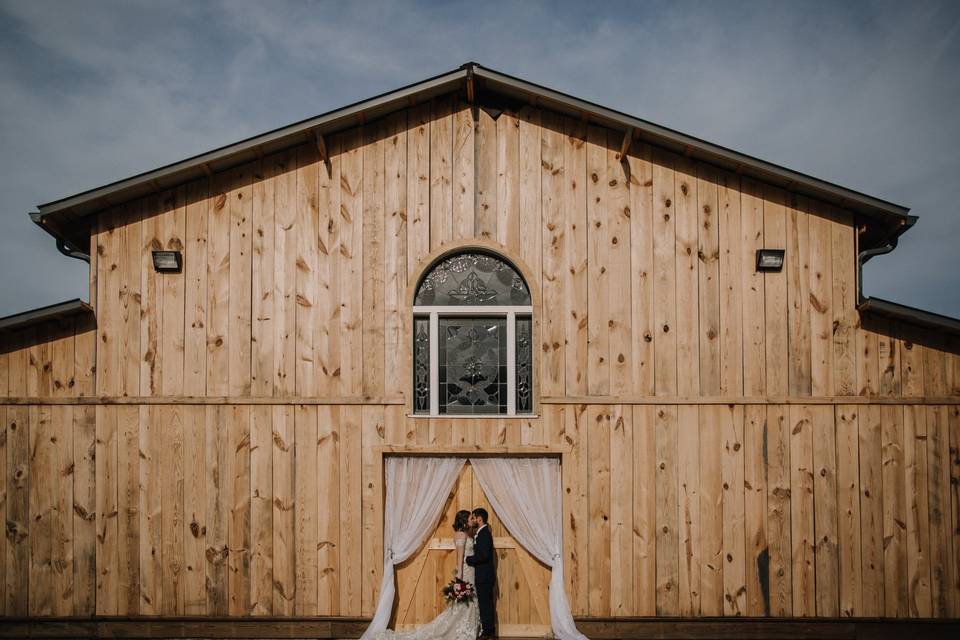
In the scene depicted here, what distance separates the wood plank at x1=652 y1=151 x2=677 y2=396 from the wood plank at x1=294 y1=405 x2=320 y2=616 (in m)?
4.36

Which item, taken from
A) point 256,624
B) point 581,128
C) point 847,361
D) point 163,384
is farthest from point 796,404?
point 163,384

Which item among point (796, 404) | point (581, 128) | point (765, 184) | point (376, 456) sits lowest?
point (376, 456)

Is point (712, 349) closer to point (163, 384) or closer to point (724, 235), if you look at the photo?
point (724, 235)

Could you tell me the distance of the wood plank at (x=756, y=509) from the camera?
8156 millimetres

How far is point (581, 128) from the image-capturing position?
8.74 meters

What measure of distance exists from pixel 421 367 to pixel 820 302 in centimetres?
508

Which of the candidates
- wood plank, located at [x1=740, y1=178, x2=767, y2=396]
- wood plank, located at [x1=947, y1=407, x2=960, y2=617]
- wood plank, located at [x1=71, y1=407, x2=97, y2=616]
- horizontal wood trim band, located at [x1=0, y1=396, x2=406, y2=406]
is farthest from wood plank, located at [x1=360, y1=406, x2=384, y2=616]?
wood plank, located at [x1=947, y1=407, x2=960, y2=617]

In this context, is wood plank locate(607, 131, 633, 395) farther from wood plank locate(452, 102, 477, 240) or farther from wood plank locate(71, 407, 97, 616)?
wood plank locate(71, 407, 97, 616)

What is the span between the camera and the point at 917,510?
8164mm

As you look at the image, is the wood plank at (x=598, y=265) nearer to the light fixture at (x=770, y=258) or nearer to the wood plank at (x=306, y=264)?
the light fixture at (x=770, y=258)

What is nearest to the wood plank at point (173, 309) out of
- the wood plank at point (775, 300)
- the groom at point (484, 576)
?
the groom at point (484, 576)

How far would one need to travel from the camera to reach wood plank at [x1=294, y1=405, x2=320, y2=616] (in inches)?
Answer: 323

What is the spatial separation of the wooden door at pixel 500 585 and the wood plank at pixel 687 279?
2897 mm

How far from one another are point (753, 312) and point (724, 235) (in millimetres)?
1039
